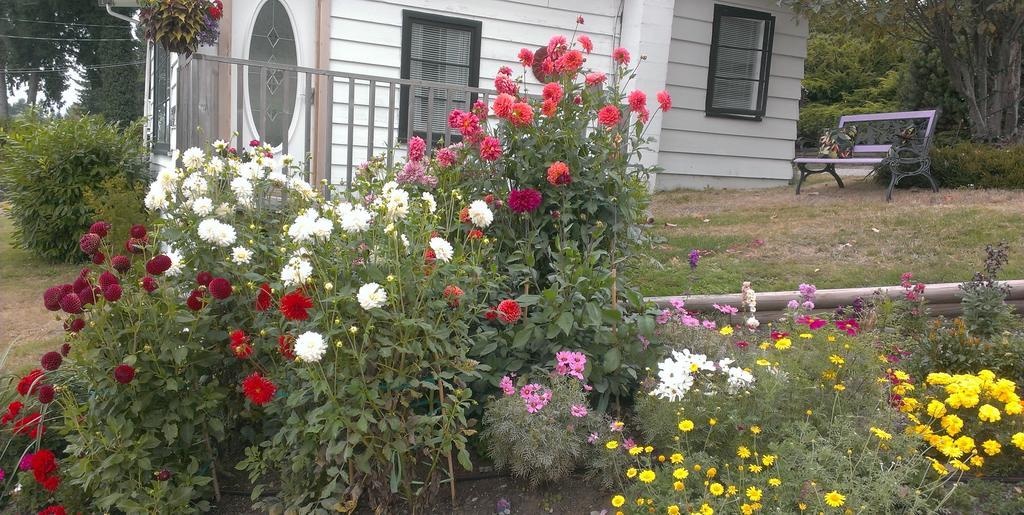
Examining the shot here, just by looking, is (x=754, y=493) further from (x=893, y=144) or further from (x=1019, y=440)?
(x=893, y=144)

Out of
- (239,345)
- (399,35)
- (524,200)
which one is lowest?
(239,345)

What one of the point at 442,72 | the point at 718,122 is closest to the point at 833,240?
the point at 718,122

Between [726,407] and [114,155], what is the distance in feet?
25.0

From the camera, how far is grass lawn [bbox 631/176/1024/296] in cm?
487

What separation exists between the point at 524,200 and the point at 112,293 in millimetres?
1487

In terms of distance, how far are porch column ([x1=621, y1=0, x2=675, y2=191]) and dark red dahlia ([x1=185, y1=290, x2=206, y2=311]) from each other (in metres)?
6.17

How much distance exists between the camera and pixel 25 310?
5.59m

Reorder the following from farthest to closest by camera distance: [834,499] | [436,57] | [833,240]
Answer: [436,57], [833,240], [834,499]

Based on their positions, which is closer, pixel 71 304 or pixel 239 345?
pixel 71 304

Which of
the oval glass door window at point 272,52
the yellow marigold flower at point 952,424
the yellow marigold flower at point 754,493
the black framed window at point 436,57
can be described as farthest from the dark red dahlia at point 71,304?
the black framed window at point 436,57

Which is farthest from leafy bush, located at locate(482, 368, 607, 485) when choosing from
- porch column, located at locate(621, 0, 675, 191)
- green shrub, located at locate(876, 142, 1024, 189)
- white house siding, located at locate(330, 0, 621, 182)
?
green shrub, located at locate(876, 142, 1024, 189)

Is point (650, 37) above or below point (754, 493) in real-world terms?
above

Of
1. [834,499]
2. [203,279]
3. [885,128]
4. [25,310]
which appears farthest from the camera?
[885,128]

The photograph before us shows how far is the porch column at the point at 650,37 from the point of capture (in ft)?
25.8
